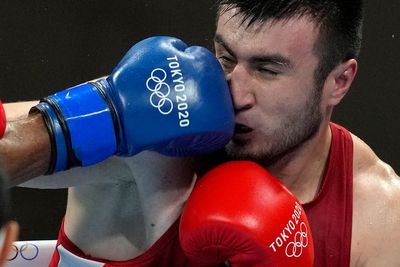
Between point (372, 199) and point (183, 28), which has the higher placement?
point (183, 28)

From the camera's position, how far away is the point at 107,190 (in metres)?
1.28

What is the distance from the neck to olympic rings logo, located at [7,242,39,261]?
23.6 inches

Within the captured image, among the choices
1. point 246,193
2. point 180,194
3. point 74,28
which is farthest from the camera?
point 74,28

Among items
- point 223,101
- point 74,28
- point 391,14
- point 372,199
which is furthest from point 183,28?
point 223,101

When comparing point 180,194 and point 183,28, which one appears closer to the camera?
point 180,194

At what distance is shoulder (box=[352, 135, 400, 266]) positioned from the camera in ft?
4.75

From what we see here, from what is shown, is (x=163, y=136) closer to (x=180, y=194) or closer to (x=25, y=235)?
(x=180, y=194)

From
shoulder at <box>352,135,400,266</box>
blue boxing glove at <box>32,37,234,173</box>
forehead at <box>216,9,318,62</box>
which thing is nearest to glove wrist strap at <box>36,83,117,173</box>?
blue boxing glove at <box>32,37,234,173</box>

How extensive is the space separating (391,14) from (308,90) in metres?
1.08

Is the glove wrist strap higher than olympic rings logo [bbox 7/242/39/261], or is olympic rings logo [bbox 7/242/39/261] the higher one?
the glove wrist strap

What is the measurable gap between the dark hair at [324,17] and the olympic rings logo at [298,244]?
30 cm

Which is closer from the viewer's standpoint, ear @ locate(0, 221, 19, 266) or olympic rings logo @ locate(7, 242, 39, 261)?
ear @ locate(0, 221, 19, 266)

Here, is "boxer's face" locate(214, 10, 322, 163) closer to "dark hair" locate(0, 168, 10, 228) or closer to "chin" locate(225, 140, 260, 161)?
"chin" locate(225, 140, 260, 161)

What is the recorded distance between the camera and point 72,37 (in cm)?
215
